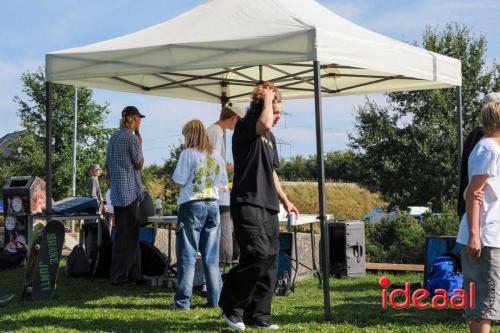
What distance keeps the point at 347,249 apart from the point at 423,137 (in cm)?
1432

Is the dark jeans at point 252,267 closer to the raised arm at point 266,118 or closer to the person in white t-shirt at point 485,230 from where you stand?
the raised arm at point 266,118

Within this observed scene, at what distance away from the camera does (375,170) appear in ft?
72.1

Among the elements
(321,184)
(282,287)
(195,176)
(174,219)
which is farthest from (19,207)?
(321,184)

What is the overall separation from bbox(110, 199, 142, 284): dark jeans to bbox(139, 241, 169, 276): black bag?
0.14 m

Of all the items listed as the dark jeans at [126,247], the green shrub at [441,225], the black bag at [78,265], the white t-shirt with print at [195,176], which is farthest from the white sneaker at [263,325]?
the green shrub at [441,225]

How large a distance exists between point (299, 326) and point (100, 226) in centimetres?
377

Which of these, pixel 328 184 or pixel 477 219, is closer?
pixel 477 219

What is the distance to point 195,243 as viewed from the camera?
558cm

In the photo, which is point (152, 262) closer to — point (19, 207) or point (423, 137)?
point (19, 207)

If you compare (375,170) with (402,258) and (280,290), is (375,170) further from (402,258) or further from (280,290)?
(280,290)

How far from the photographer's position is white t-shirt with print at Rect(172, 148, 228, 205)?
5500 mm

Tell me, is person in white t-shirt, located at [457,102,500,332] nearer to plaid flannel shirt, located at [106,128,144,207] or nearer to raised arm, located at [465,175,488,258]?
raised arm, located at [465,175,488,258]

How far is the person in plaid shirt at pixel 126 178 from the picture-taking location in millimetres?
6828

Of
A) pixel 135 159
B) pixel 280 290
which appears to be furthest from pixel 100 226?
pixel 280 290
